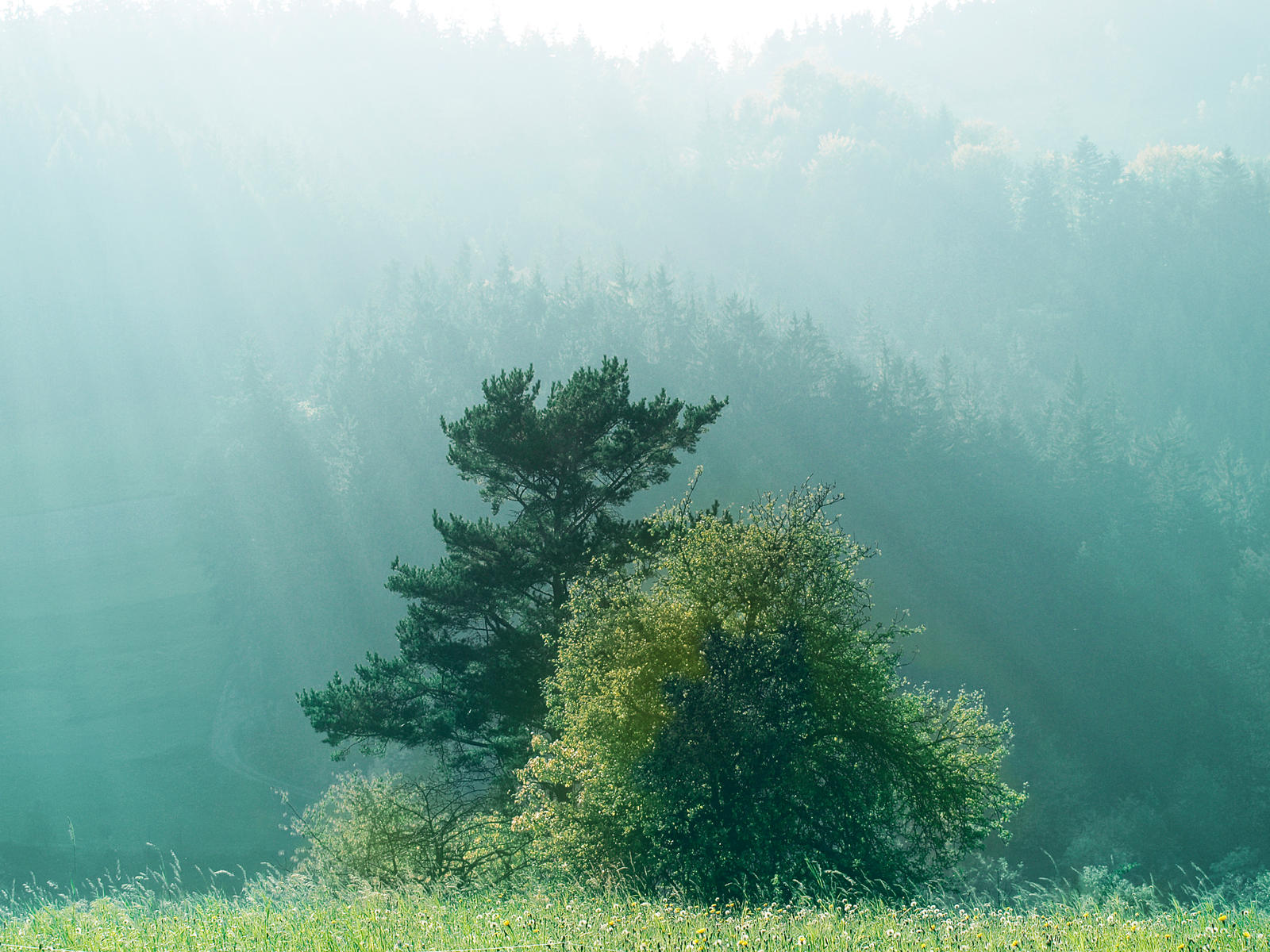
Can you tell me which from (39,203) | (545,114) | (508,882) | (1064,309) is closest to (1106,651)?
(508,882)

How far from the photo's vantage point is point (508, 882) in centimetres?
1204

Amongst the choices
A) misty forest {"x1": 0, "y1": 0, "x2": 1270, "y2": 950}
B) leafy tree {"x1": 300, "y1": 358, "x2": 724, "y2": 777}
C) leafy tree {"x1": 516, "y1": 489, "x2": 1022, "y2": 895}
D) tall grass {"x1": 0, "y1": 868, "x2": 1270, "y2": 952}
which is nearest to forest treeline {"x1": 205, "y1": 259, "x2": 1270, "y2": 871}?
misty forest {"x1": 0, "y1": 0, "x2": 1270, "y2": 950}

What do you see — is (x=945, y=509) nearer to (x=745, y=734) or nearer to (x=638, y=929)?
(x=745, y=734)

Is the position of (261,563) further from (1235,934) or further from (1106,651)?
(1235,934)

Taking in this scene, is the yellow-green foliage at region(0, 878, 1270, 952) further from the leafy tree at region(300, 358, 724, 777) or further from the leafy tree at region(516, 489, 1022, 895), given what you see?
the leafy tree at region(300, 358, 724, 777)

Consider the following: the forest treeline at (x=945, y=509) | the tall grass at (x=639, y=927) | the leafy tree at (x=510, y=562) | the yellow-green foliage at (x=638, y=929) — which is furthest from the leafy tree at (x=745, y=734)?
the forest treeline at (x=945, y=509)

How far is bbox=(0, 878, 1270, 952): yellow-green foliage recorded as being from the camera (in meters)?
3.77

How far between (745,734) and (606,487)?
17.7 ft

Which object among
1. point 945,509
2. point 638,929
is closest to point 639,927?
point 638,929

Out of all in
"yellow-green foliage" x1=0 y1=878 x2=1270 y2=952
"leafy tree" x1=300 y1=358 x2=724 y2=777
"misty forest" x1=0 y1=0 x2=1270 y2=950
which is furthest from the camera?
"leafy tree" x1=300 y1=358 x2=724 y2=777

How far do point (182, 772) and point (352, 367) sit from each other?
981 inches

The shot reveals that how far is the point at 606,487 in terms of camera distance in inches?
538

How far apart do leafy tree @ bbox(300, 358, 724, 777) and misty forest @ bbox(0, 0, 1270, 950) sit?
8 cm

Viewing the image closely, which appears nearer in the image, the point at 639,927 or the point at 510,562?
the point at 639,927
